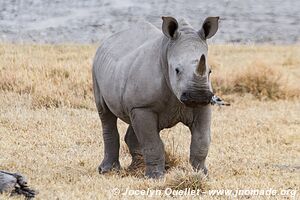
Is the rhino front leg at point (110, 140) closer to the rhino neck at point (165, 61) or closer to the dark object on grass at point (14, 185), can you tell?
the rhino neck at point (165, 61)

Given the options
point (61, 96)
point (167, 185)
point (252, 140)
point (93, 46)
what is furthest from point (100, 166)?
point (93, 46)

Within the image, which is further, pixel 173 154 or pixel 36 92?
pixel 36 92

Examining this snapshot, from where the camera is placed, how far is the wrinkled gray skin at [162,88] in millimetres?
8164

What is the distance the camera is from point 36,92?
46.5 ft

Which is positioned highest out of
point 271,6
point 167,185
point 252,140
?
point 167,185

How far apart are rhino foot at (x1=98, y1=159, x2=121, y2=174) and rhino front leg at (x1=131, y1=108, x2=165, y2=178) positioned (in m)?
0.68

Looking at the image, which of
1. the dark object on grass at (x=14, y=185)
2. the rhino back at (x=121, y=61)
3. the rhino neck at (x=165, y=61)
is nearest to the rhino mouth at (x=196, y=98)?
the rhino neck at (x=165, y=61)

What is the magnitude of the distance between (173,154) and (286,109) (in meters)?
4.70

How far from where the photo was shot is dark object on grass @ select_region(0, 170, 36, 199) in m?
7.73

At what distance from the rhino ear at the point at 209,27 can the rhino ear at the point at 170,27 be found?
0.23 metres

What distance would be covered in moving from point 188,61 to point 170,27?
48cm

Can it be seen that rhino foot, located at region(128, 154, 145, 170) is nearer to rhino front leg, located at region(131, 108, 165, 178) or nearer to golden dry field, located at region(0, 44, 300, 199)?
golden dry field, located at region(0, 44, 300, 199)

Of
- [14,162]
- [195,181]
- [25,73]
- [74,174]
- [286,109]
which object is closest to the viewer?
[195,181]

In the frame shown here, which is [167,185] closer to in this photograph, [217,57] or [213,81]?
[213,81]
